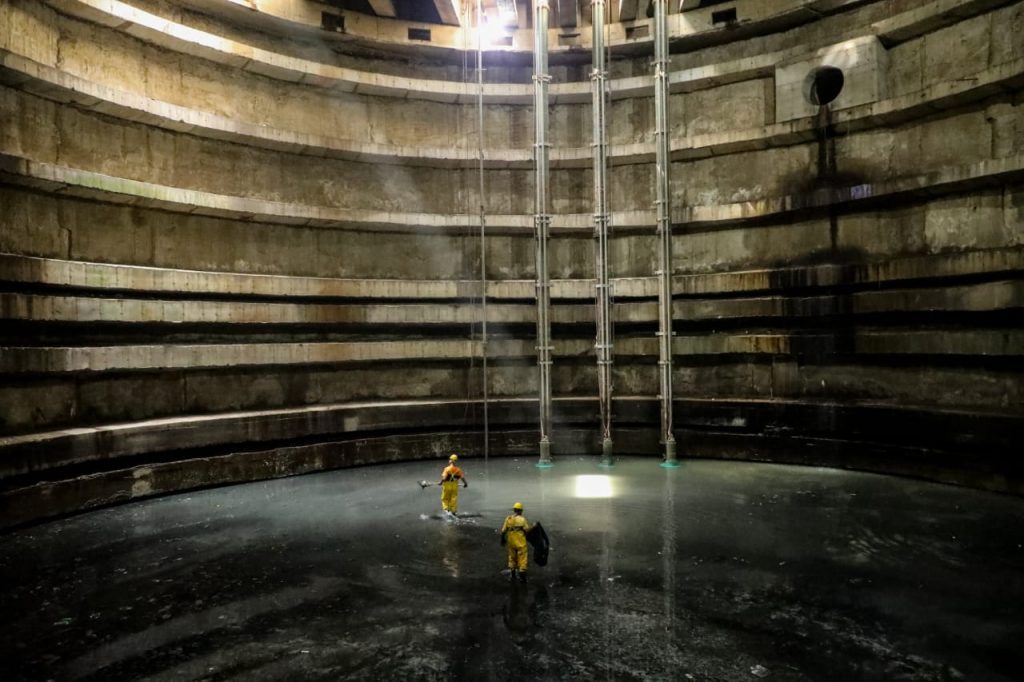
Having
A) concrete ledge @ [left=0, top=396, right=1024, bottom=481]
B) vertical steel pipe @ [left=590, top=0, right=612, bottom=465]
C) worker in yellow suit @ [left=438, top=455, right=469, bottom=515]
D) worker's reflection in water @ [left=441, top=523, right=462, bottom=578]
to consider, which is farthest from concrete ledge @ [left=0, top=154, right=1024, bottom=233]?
worker's reflection in water @ [left=441, top=523, right=462, bottom=578]

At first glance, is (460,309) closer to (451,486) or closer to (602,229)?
(602,229)

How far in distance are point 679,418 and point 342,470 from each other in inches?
288

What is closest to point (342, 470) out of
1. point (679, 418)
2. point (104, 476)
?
point (104, 476)

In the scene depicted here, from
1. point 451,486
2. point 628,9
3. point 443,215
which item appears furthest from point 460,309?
point 628,9

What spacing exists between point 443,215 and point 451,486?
7871 mm

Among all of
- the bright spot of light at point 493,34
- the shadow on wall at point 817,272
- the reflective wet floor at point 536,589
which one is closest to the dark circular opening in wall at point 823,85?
the shadow on wall at point 817,272

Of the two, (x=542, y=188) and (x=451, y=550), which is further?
(x=542, y=188)

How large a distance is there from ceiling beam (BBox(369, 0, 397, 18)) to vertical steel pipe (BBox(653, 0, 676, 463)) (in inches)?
229

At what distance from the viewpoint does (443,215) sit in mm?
15688

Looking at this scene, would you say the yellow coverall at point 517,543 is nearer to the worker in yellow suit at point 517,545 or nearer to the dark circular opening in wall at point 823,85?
the worker in yellow suit at point 517,545

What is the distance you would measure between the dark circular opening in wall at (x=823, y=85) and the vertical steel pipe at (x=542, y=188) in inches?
216

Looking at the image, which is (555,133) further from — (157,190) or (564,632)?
(564,632)

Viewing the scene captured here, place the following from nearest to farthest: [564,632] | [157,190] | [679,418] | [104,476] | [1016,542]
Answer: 1. [564,632]
2. [1016,542]
3. [104,476]
4. [157,190]
5. [679,418]

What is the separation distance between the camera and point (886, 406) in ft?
41.5
